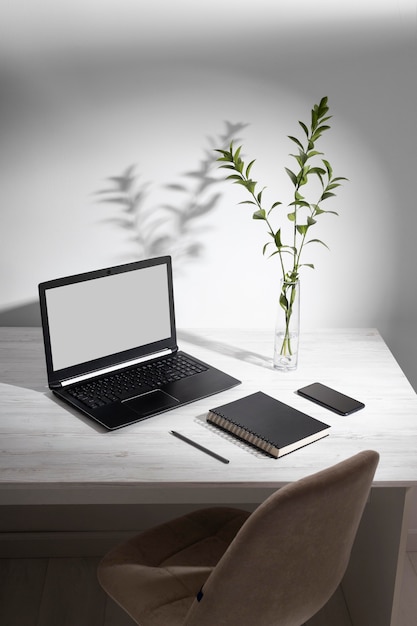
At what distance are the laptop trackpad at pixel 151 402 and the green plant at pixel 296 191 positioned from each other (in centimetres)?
35

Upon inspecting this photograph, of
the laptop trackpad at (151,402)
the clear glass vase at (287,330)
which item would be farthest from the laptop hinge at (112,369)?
the clear glass vase at (287,330)

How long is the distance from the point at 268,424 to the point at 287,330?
0.36m

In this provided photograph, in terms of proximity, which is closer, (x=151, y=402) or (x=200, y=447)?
(x=200, y=447)

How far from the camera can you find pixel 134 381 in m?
1.81

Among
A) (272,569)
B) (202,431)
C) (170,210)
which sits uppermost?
(170,210)

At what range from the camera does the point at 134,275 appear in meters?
1.89

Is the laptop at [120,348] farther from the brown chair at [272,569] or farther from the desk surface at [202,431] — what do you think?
the brown chair at [272,569]

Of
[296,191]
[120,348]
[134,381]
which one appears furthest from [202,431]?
[296,191]

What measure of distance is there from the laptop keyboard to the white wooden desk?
0.07 meters

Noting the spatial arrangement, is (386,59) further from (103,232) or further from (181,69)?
(103,232)

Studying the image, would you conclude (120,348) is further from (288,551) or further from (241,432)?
(288,551)

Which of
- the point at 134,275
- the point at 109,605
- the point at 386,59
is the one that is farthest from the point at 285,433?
the point at 386,59

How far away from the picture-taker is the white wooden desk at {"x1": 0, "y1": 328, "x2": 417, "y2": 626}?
1.46 meters

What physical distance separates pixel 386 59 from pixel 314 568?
129cm
